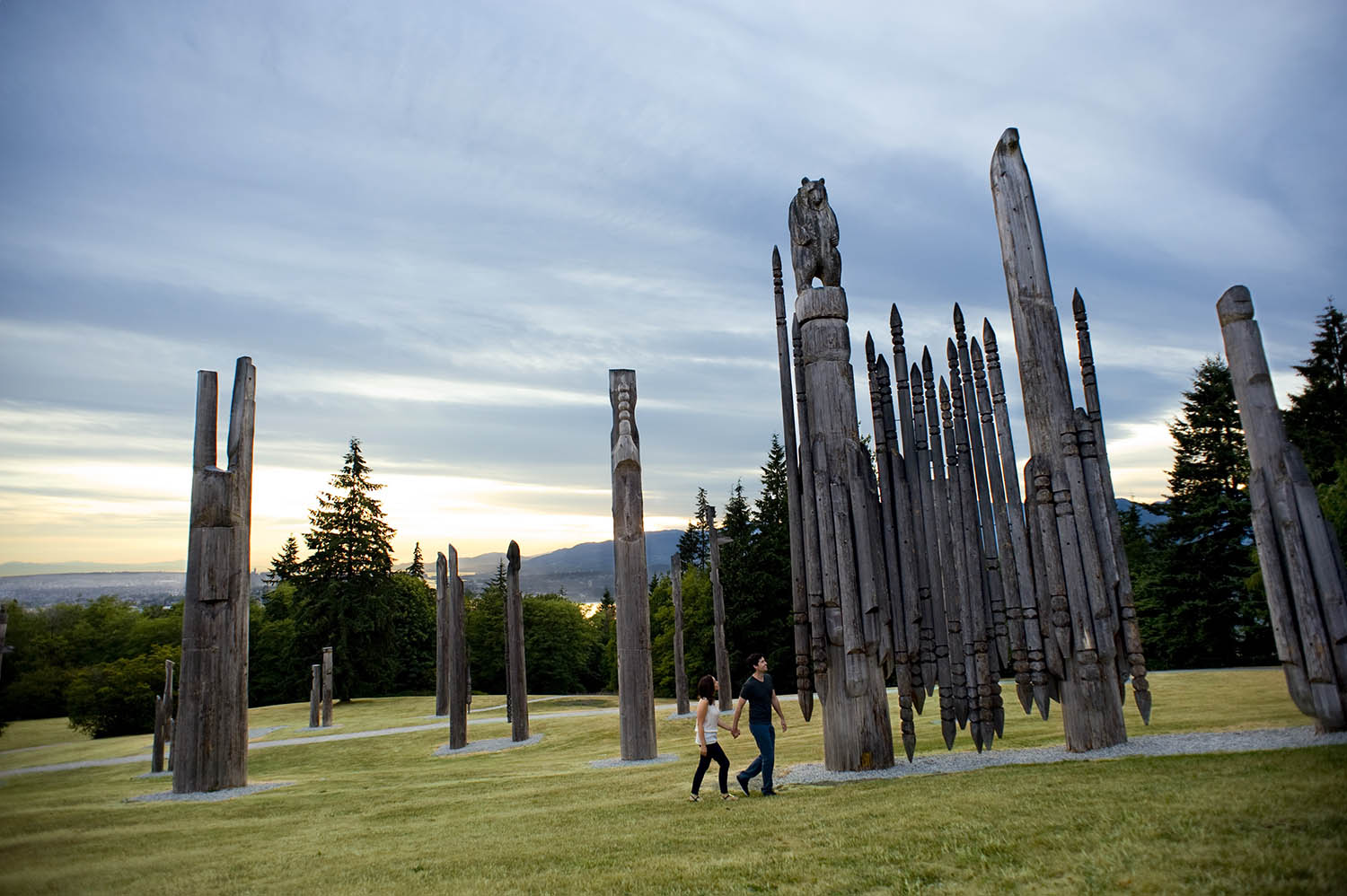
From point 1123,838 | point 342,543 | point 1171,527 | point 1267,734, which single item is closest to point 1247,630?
point 1171,527

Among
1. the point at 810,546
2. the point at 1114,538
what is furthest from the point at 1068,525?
the point at 810,546

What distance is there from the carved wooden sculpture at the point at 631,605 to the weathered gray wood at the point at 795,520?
3.15 meters

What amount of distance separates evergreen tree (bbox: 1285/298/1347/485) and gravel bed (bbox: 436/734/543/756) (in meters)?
19.3

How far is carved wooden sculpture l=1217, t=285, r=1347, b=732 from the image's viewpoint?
7.22m

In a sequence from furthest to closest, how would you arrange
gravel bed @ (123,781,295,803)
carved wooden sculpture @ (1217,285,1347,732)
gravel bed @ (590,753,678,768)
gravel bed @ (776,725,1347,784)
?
gravel bed @ (590,753,678,768)
gravel bed @ (123,781,295,803)
gravel bed @ (776,725,1347,784)
carved wooden sculpture @ (1217,285,1347,732)

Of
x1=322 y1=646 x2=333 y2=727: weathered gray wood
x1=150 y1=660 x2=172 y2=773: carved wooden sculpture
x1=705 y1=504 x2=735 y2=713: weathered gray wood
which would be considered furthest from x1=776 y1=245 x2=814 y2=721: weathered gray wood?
x1=322 y1=646 x2=333 y2=727: weathered gray wood

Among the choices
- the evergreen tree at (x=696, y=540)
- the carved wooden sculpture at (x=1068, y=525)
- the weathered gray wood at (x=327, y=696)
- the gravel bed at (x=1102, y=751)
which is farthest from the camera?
the evergreen tree at (x=696, y=540)

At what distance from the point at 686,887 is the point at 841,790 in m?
3.23

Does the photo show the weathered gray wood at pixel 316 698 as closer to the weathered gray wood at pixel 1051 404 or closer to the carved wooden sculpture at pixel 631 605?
the carved wooden sculpture at pixel 631 605

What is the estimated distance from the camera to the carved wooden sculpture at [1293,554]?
7223 mm

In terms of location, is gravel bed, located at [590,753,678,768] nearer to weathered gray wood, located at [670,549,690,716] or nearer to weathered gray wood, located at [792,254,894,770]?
weathered gray wood, located at [792,254,894,770]

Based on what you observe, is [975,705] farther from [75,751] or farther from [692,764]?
[75,751]

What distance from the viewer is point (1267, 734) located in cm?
791

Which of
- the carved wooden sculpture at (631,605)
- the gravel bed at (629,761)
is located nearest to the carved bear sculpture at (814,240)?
the carved wooden sculpture at (631,605)
